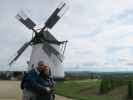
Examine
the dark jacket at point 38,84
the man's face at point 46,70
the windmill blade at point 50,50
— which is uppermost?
the windmill blade at point 50,50

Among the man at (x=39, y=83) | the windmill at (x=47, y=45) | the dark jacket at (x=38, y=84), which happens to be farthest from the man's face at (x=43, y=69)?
the windmill at (x=47, y=45)

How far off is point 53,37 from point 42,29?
5.93ft

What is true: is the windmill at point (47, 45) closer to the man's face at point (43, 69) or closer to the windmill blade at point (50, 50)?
the windmill blade at point (50, 50)

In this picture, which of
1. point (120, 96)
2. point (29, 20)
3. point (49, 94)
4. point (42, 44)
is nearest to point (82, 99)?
point (120, 96)

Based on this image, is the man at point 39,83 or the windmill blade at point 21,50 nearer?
the man at point 39,83

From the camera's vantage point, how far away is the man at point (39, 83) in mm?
7535

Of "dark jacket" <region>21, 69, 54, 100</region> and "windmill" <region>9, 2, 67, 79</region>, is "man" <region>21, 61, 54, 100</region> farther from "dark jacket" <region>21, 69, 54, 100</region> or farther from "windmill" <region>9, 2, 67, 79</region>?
"windmill" <region>9, 2, 67, 79</region>

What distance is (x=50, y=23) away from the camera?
157 feet

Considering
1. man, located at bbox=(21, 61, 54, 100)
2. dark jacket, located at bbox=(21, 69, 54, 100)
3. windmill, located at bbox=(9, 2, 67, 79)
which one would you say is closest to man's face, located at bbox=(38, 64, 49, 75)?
man, located at bbox=(21, 61, 54, 100)

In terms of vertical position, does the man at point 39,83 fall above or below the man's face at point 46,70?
below

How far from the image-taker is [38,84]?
24.7 ft

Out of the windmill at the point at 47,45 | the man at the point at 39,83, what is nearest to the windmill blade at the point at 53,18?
the windmill at the point at 47,45

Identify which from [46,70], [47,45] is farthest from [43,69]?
[47,45]

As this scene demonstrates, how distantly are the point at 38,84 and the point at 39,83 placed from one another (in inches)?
2.6
